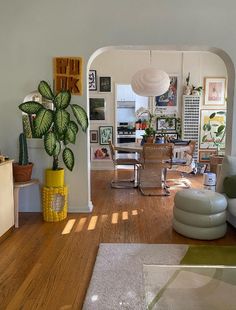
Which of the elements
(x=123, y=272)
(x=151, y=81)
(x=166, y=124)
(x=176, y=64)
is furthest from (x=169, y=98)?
(x=123, y=272)

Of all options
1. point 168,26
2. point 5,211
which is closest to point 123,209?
point 5,211

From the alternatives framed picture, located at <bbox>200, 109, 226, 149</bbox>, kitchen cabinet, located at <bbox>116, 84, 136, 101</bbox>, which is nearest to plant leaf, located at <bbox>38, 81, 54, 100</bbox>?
kitchen cabinet, located at <bbox>116, 84, 136, 101</bbox>

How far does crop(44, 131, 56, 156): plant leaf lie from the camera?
3420 millimetres

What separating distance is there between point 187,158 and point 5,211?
12.3ft

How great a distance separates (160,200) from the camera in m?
4.71

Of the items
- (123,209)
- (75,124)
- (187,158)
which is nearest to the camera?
(75,124)

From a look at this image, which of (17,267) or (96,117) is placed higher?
(96,117)

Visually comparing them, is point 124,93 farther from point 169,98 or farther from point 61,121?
point 61,121

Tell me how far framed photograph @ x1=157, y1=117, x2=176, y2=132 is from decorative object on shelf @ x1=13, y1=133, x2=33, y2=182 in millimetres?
4450

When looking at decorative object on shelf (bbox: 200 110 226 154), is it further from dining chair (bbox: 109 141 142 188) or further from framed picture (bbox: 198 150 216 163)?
dining chair (bbox: 109 141 142 188)

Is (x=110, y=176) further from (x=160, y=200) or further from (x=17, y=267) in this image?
(x=17, y=267)

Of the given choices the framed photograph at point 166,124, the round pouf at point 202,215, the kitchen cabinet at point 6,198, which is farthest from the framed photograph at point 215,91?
the kitchen cabinet at point 6,198

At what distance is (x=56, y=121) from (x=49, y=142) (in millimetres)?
262

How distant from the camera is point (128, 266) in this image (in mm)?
2541
